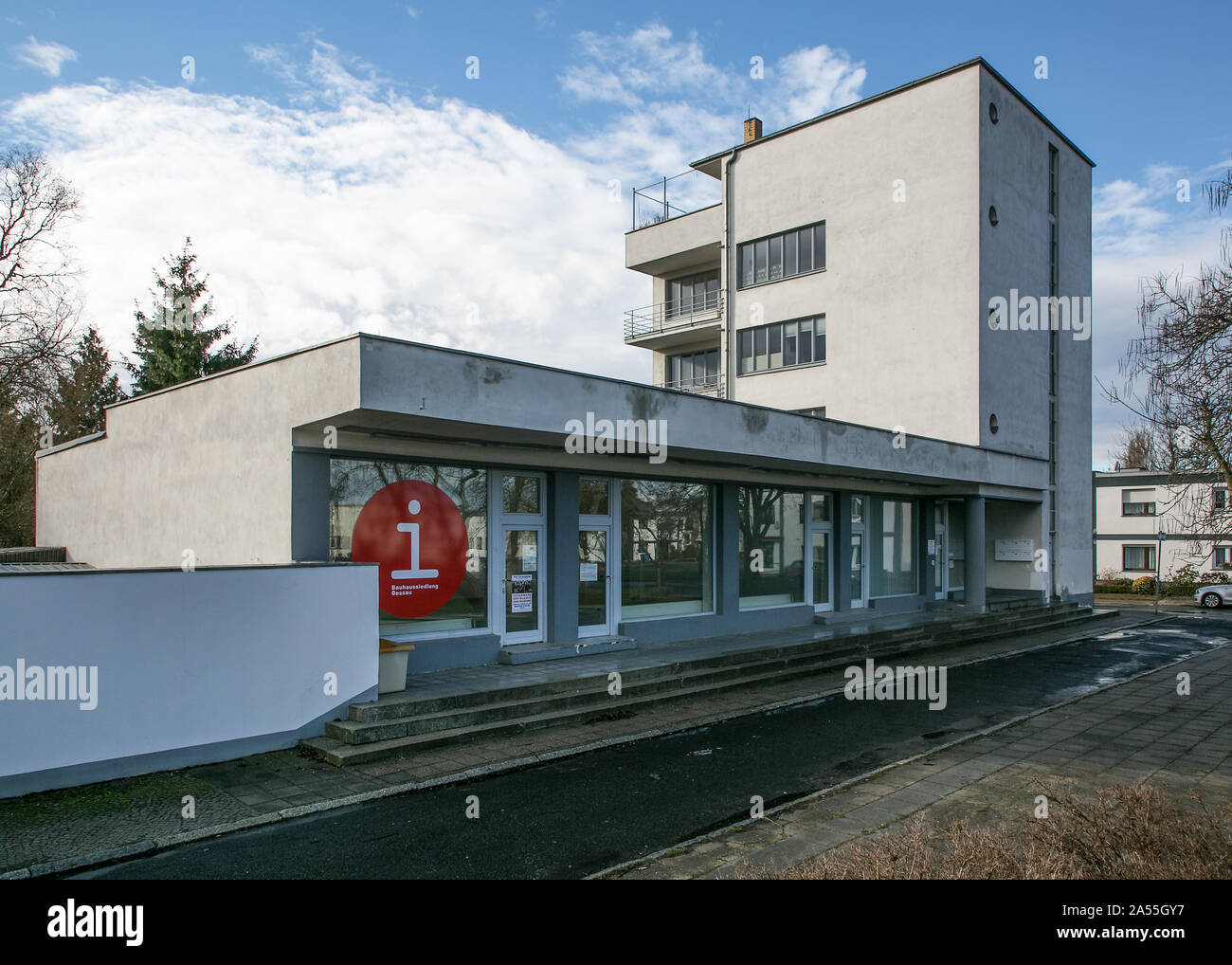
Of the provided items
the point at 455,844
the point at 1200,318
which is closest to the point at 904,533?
the point at 1200,318

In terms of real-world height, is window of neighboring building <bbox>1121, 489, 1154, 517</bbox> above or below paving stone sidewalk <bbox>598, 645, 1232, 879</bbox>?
above

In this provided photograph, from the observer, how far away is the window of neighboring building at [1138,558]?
4631 centimetres

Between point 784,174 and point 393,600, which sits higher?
point 784,174

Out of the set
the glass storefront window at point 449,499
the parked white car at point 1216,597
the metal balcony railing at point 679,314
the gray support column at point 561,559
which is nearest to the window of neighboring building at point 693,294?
the metal balcony railing at point 679,314

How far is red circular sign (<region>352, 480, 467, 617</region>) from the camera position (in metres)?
10.8

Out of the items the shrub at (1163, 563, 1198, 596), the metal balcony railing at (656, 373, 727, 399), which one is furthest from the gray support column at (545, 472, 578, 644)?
the shrub at (1163, 563, 1198, 596)

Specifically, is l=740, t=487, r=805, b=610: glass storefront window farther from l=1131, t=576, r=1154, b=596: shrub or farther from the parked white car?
l=1131, t=576, r=1154, b=596: shrub

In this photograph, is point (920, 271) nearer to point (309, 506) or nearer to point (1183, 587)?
point (309, 506)

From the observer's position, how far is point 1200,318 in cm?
760

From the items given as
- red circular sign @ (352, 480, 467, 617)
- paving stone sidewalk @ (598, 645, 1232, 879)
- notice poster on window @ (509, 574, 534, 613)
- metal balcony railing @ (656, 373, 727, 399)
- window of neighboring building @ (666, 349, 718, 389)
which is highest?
window of neighboring building @ (666, 349, 718, 389)

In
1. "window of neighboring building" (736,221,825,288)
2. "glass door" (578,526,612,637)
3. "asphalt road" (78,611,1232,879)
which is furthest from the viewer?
"window of neighboring building" (736,221,825,288)

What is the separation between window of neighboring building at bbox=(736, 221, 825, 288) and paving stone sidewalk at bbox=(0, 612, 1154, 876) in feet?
66.3

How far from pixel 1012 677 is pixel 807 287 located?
16015 mm
